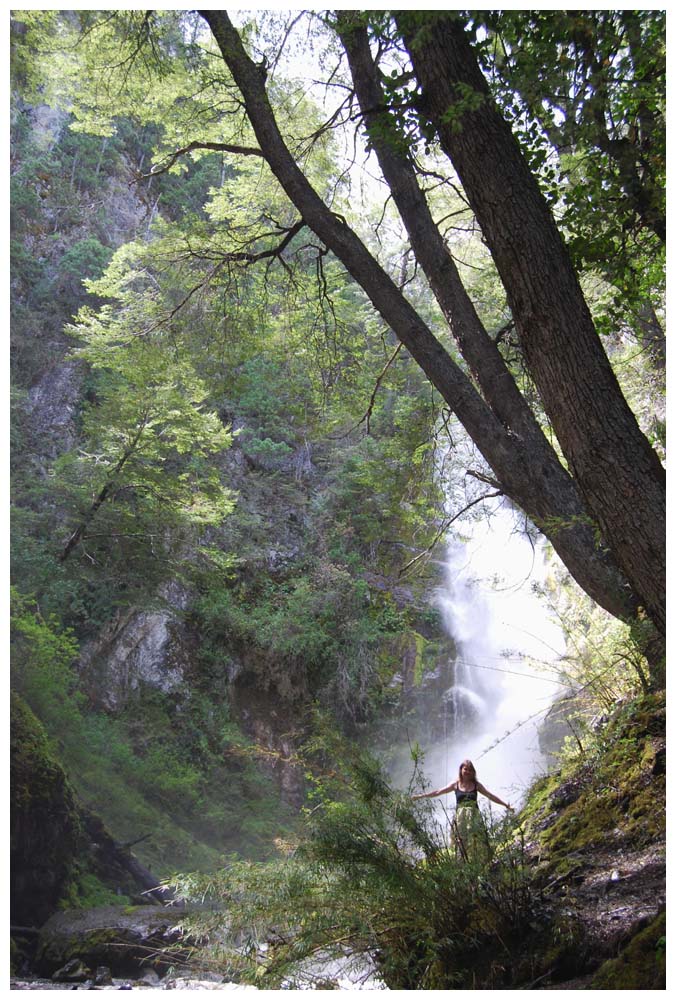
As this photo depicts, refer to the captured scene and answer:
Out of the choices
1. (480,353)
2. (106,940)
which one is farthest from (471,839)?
(106,940)

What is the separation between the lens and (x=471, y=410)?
9.18 ft

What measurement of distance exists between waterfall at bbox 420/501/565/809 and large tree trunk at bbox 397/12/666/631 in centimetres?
626

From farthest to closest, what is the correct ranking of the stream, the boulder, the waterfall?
the waterfall < the stream < the boulder

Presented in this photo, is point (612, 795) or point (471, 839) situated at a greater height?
point (612, 795)

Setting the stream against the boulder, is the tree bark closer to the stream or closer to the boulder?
the boulder

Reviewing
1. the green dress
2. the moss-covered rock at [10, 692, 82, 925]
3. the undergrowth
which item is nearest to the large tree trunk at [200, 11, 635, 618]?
the green dress

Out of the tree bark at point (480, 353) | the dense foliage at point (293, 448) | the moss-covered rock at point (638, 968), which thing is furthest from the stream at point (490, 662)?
the moss-covered rock at point (638, 968)

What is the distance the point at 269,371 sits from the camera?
8945 millimetres

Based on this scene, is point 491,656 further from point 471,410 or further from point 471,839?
point 471,839

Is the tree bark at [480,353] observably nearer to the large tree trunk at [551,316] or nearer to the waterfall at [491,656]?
the large tree trunk at [551,316]

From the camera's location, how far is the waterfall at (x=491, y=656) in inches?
338

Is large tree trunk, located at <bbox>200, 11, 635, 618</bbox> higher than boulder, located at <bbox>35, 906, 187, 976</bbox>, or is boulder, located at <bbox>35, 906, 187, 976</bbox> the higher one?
large tree trunk, located at <bbox>200, 11, 635, 618</bbox>

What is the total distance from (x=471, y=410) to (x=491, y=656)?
24.1 feet

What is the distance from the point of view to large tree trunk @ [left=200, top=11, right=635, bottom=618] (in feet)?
8.89
